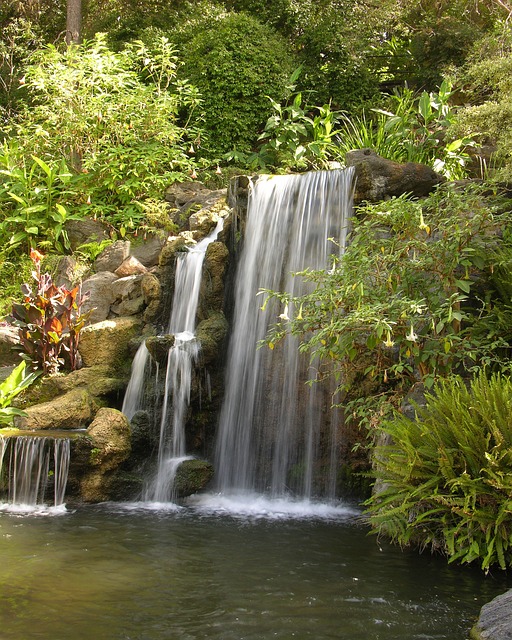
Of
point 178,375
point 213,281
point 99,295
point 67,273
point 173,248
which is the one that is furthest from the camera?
point 67,273

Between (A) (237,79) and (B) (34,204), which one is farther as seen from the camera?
(A) (237,79)

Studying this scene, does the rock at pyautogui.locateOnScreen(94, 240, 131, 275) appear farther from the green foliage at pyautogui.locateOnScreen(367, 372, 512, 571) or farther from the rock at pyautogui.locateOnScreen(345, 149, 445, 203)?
the green foliage at pyautogui.locateOnScreen(367, 372, 512, 571)

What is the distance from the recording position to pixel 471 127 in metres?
10.4

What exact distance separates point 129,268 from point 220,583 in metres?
7.16

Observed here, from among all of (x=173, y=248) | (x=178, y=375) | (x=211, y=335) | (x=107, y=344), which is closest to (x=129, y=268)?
(x=173, y=248)

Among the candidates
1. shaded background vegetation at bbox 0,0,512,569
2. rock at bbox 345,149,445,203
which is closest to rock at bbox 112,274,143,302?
shaded background vegetation at bbox 0,0,512,569

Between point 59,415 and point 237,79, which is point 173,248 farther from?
point 237,79

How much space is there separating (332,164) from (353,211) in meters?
3.46

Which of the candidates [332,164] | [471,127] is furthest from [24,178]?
[471,127]

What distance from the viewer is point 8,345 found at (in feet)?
37.9

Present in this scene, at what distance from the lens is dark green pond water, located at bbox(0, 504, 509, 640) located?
4.78m

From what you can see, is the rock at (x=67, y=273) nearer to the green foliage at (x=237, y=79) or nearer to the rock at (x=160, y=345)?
the rock at (x=160, y=345)

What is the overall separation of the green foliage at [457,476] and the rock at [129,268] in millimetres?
6540

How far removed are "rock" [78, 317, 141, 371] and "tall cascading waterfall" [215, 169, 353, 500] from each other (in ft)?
5.20
